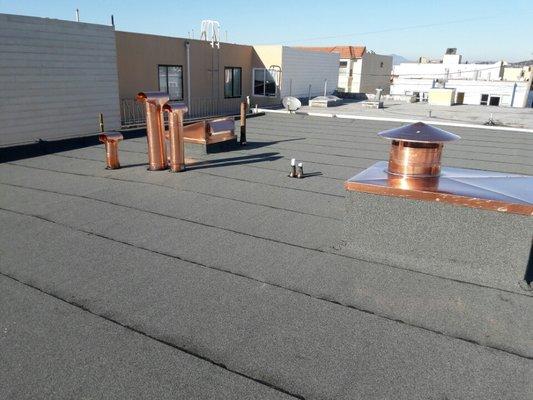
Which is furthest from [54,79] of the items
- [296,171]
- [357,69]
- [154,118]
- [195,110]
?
[357,69]

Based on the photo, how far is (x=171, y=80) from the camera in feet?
79.9

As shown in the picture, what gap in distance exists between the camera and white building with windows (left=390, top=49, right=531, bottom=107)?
52625 millimetres

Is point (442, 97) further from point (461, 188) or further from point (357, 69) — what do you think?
point (461, 188)

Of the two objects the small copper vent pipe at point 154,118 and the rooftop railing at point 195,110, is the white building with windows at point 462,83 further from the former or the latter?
the small copper vent pipe at point 154,118

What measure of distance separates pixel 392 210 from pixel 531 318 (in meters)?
1.93

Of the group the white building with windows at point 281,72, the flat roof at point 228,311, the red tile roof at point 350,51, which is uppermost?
the red tile roof at point 350,51

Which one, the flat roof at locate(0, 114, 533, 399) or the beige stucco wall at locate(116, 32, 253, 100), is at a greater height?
the beige stucco wall at locate(116, 32, 253, 100)

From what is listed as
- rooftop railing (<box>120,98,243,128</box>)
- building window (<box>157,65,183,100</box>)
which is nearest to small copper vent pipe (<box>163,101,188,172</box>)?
rooftop railing (<box>120,98,243,128</box>)

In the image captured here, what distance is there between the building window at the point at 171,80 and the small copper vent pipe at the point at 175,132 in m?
14.5

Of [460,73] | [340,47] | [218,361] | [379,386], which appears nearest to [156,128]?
[218,361]

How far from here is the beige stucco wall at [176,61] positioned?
838 inches

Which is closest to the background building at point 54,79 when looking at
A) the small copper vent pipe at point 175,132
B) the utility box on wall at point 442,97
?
the small copper vent pipe at point 175,132

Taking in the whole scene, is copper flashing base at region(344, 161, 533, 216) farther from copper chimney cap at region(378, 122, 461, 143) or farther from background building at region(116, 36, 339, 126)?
background building at region(116, 36, 339, 126)

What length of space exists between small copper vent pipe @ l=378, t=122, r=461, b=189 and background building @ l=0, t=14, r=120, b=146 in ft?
44.3
